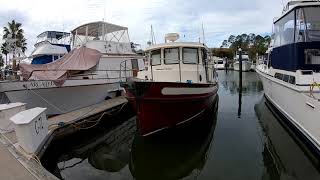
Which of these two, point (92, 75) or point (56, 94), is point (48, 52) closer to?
point (92, 75)

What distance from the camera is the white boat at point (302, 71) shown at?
906 cm

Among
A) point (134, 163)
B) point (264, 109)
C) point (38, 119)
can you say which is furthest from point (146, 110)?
point (264, 109)

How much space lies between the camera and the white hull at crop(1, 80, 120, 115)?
48.1ft

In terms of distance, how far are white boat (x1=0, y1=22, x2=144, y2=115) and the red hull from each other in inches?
205

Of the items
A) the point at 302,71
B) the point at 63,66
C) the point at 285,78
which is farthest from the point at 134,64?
the point at 302,71

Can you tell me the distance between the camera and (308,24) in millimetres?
11570

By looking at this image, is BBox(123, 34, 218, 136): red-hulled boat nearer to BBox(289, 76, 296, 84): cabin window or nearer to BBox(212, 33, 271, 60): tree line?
BBox(289, 76, 296, 84): cabin window

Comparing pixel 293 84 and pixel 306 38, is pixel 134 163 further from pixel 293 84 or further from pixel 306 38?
pixel 306 38

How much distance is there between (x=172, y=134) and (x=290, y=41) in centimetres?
531

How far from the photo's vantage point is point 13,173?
707 cm

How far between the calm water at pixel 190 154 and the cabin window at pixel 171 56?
2.78 meters

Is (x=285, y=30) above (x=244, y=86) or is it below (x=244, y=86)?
above

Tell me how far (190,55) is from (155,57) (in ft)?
4.88

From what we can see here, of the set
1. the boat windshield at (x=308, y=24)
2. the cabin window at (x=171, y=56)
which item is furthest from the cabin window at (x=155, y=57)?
the boat windshield at (x=308, y=24)
